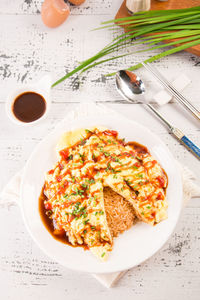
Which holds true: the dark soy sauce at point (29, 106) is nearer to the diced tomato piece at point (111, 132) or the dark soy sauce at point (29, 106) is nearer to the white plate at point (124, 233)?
the white plate at point (124, 233)

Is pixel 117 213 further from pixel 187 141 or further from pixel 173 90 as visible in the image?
pixel 173 90

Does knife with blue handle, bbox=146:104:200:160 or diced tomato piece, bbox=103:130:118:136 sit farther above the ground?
diced tomato piece, bbox=103:130:118:136

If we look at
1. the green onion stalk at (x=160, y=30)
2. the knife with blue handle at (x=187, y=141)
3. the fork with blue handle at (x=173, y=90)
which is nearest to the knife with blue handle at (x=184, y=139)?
the knife with blue handle at (x=187, y=141)

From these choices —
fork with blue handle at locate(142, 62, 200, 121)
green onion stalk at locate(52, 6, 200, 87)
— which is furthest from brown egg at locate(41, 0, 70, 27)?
fork with blue handle at locate(142, 62, 200, 121)

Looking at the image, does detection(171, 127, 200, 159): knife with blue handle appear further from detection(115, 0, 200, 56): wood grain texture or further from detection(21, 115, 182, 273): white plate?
detection(115, 0, 200, 56): wood grain texture

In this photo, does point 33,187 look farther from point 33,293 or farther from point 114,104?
point 114,104

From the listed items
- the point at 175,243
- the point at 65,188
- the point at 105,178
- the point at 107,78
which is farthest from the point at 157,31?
the point at 175,243
